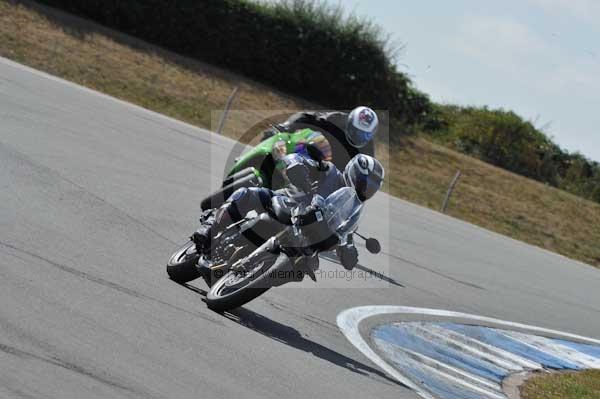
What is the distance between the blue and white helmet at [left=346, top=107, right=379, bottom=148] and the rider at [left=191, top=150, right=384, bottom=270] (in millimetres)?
736

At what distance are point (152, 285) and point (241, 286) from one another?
2.62 feet

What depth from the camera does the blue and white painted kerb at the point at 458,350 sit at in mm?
8242

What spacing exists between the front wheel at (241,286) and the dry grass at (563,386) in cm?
264

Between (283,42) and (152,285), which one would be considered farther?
(283,42)

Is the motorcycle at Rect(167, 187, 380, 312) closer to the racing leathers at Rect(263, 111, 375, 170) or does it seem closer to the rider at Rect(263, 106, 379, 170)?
the rider at Rect(263, 106, 379, 170)

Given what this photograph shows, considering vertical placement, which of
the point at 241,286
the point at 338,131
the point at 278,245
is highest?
the point at 338,131

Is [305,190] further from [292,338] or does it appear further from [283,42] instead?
[283,42]

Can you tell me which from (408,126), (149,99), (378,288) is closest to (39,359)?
(378,288)

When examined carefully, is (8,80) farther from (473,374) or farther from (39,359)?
(39,359)

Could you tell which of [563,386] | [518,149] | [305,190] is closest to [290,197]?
[305,190]

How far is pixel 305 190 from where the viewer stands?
25.0ft

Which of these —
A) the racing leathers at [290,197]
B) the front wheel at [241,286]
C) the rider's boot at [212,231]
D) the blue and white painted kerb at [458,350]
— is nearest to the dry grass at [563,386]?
the blue and white painted kerb at [458,350]

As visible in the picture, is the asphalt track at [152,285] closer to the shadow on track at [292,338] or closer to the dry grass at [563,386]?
the shadow on track at [292,338]

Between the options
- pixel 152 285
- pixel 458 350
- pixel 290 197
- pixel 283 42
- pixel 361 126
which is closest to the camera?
pixel 290 197
